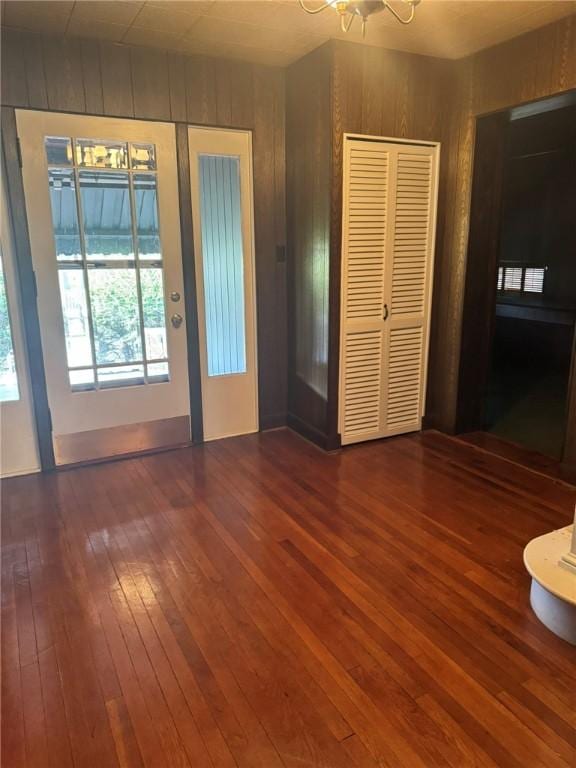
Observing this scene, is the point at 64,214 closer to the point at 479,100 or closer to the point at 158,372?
the point at 158,372

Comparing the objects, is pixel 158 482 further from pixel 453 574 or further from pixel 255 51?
pixel 255 51

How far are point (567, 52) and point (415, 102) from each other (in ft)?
2.97

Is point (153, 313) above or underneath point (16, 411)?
above

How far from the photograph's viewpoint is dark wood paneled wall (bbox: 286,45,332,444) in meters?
3.31

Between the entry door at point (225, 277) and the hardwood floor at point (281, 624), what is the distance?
0.75 meters

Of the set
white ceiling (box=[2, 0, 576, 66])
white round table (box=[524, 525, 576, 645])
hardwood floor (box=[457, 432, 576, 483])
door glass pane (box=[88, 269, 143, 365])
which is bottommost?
hardwood floor (box=[457, 432, 576, 483])

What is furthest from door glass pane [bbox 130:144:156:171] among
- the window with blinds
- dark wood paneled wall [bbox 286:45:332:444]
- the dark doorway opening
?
the window with blinds

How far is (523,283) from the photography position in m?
5.85

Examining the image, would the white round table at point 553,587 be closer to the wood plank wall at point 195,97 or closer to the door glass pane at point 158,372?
the wood plank wall at point 195,97

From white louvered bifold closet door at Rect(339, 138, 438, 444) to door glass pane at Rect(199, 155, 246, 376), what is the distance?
796 mm

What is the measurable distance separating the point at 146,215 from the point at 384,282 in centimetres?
162

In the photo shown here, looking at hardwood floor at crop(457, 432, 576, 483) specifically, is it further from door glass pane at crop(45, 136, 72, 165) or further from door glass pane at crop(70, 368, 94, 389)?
door glass pane at crop(45, 136, 72, 165)

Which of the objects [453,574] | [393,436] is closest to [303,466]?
[393,436]

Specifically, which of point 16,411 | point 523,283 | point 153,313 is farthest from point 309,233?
point 523,283
